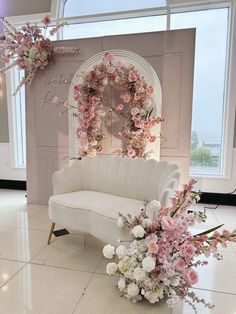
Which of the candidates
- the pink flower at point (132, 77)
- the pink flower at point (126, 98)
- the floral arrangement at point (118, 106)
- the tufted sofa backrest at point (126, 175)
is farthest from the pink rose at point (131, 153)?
the pink flower at point (132, 77)

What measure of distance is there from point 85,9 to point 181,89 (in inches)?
94.6

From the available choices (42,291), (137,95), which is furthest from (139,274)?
(137,95)

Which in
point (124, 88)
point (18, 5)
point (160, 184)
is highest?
point (18, 5)

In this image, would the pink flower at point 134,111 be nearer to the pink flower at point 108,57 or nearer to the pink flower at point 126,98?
the pink flower at point 126,98

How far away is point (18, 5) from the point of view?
4367 mm

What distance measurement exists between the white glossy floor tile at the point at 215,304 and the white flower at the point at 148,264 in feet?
1.26

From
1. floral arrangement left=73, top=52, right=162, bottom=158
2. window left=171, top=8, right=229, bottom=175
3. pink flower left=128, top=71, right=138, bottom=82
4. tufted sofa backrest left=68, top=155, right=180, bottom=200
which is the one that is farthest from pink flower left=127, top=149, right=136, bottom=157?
window left=171, top=8, right=229, bottom=175

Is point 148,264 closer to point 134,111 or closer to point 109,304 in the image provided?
point 109,304

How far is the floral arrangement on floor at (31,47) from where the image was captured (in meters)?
3.36

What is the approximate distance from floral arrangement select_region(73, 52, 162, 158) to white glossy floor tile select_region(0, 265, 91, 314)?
5.30 ft

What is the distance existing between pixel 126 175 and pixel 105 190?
33 centimetres

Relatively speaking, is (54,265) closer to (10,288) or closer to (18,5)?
(10,288)

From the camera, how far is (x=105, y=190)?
2.76m

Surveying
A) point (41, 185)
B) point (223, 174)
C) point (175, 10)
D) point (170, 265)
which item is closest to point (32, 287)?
point (170, 265)
